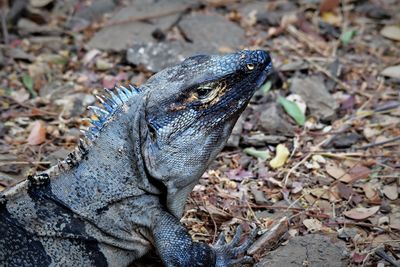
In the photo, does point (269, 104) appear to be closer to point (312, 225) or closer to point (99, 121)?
point (312, 225)

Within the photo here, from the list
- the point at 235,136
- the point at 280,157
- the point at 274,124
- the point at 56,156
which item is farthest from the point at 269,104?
the point at 56,156

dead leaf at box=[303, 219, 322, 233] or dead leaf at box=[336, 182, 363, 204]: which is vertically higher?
dead leaf at box=[303, 219, 322, 233]

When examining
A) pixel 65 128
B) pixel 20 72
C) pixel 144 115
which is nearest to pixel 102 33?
pixel 20 72

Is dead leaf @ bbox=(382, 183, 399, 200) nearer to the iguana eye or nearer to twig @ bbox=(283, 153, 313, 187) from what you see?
twig @ bbox=(283, 153, 313, 187)

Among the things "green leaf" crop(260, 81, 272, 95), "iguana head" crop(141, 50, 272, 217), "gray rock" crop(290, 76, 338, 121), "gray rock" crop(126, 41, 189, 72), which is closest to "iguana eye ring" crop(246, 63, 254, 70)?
"iguana head" crop(141, 50, 272, 217)

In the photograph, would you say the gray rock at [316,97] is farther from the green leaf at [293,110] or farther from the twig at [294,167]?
the twig at [294,167]
